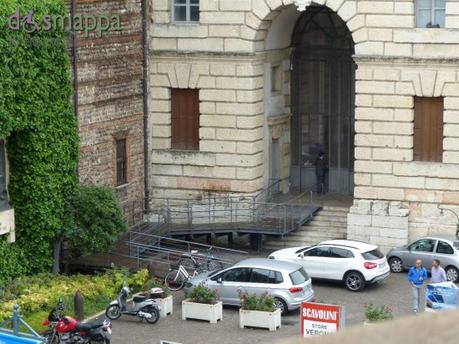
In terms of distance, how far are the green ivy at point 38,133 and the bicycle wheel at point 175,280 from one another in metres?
3.25

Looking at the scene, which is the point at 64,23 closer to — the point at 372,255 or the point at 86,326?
the point at 86,326

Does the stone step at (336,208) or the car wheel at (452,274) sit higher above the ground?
the stone step at (336,208)

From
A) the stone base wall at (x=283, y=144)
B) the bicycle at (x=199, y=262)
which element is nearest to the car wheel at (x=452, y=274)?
the bicycle at (x=199, y=262)

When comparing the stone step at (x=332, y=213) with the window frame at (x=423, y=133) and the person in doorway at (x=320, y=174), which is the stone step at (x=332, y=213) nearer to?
the person in doorway at (x=320, y=174)

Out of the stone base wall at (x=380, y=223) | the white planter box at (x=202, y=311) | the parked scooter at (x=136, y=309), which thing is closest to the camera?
the parked scooter at (x=136, y=309)

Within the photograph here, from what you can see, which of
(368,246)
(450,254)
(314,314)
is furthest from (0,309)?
(450,254)

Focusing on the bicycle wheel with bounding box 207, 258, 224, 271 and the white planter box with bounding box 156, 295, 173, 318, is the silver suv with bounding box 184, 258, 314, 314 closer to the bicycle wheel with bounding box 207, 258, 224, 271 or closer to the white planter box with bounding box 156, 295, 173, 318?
the white planter box with bounding box 156, 295, 173, 318

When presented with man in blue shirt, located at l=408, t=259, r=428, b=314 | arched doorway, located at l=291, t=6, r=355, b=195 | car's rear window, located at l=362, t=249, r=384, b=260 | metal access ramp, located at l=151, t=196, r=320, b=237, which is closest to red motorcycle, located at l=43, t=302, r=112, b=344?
man in blue shirt, located at l=408, t=259, r=428, b=314

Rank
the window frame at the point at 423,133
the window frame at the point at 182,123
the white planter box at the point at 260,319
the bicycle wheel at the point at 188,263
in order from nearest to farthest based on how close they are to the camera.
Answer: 1. the white planter box at the point at 260,319
2. the bicycle wheel at the point at 188,263
3. the window frame at the point at 423,133
4. the window frame at the point at 182,123

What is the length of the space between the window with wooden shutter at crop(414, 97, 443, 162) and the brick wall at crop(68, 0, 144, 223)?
8965 mm

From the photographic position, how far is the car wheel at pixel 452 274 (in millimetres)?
30562

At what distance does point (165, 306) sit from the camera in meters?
26.8

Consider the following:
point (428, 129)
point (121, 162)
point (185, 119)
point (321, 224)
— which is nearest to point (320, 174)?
point (321, 224)

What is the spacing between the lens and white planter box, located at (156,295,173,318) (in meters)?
26.6
